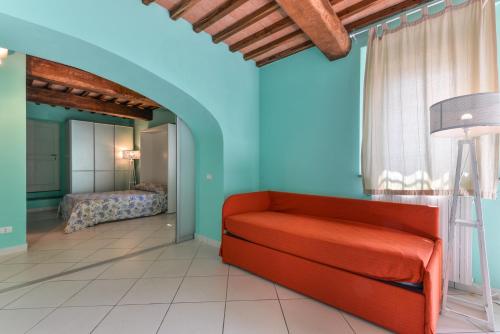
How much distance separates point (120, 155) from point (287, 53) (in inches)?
237

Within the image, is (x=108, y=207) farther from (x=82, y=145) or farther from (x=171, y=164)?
(x=82, y=145)

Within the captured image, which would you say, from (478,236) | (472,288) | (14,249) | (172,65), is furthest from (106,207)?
(472,288)

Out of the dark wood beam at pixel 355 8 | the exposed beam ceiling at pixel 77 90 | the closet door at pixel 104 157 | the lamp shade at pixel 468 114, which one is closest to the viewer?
the lamp shade at pixel 468 114

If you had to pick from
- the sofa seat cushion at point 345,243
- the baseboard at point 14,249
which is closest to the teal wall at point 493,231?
the sofa seat cushion at point 345,243

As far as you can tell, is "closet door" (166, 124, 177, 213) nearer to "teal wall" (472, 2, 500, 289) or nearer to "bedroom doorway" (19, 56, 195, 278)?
"bedroom doorway" (19, 56, 195, 278)

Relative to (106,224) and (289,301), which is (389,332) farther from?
(106,224)

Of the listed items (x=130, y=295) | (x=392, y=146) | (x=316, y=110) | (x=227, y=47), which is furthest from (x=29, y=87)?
(x=392, y=146)

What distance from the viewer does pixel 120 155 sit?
21.9ft

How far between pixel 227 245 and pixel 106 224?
3241 mm

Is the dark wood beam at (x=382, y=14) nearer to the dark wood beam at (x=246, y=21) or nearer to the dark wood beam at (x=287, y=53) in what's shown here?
the dark wood beam at (x=287, y=53)

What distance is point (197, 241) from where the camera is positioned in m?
3.46

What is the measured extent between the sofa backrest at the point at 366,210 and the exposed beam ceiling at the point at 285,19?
1784 mm

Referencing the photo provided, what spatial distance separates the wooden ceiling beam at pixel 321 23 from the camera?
185 cm

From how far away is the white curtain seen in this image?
1.80 metres
